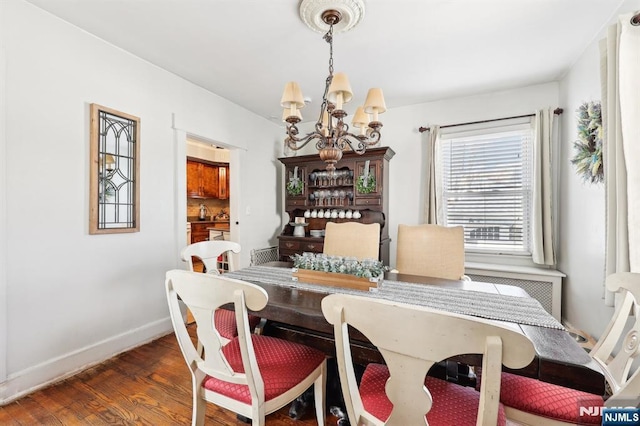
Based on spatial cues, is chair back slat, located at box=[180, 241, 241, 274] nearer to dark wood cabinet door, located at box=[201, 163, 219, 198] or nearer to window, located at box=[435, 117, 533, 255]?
window, located at box=[435, 117, 533, 255]

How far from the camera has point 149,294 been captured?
2.57 m

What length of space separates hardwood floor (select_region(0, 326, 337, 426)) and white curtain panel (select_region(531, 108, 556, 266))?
2.71 meters

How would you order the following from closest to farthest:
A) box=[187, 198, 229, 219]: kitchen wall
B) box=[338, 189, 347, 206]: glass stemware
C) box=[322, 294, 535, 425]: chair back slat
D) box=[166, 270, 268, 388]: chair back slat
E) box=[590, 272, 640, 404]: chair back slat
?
box=[322, 294, 535, 425]: chair back slat < box=[166, 270, 268, 388]: chair back slat < box=[590, 272, 640, 404]: chair back slat < box=[338, 189, 347, 206]: glass stemware < box=[187, 198, 229, 219]: kitchen wall

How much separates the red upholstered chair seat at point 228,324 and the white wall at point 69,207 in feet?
3.80

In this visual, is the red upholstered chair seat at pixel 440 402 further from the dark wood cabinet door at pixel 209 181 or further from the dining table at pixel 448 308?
the dark wood cabinet door at pixel 209 181

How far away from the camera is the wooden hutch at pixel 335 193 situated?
345 centimetres

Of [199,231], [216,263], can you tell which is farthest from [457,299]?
[199,231]

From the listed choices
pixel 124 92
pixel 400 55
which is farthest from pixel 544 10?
pixel 124 92

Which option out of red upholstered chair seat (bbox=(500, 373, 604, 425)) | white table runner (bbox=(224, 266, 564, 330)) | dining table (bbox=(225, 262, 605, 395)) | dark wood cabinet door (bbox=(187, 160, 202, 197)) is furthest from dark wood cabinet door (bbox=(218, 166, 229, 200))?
red upholstered chair seat (bbox=(500, 373, 604, 425))

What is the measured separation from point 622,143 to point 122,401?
3305 mm

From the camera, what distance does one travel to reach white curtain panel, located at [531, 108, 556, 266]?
285 cm

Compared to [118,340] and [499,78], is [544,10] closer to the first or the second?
[499,78]

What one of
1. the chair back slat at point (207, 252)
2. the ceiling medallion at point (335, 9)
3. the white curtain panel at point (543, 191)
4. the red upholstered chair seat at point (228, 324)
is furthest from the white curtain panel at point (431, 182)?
the red upholstered chair seat at point (228, 324)

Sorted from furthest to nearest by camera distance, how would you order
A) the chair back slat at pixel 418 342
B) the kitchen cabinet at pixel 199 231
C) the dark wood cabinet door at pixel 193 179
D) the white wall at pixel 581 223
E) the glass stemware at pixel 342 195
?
1. the dark wood cabinet door at pixel 193 179
2. the kitchen cabinet at pixel 199 231
3. the glass stemware at pixel 342 195
4. the white wall at pixel 581 223
5. the chair back slat at pixel 418 342
